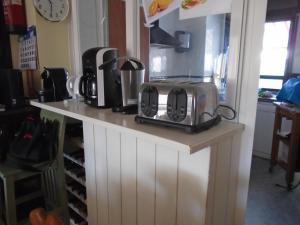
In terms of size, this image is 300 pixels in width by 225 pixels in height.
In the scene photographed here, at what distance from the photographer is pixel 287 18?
2996 mm

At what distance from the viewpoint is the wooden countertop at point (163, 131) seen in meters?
0.70

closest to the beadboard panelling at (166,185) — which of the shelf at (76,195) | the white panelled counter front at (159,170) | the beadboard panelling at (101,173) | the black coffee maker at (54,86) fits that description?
the white panelled counter front at (159,170)

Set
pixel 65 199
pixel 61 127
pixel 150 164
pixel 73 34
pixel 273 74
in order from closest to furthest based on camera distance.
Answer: pixel 150 164, pixel 61 127, pixel 65 199, pixel 73 34, pixel 273 74

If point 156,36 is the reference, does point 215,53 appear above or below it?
below

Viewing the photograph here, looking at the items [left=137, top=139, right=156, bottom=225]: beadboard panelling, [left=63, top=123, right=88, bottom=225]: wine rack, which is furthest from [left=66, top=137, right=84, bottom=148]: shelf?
[left=137, top=139, right=156, bottom=225]: beadboard panelling

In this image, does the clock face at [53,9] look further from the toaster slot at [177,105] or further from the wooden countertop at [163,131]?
the toaster slot at [177,105]

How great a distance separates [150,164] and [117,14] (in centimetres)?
144

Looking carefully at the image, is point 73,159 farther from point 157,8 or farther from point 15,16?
point 15,16

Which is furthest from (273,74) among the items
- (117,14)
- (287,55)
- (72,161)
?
(72,161)

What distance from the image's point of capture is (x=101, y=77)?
1158mm

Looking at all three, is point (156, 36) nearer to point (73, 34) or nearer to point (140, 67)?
point (140, 67)

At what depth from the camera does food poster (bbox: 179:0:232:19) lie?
0.92 m

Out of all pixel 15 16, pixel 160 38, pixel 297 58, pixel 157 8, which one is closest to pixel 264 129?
pixel 297 58

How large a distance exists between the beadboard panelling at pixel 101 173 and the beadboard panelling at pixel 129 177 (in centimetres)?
14
